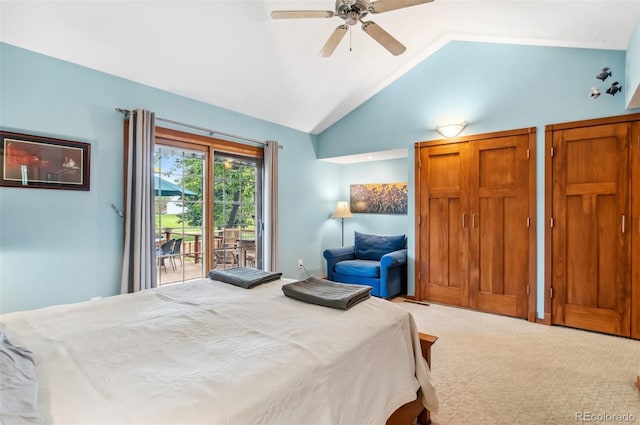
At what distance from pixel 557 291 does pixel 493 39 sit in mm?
2866

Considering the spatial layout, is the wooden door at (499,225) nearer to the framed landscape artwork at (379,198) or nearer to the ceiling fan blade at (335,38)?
the framed landscape artwork at (379,198)

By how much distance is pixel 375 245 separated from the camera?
484 centimetres

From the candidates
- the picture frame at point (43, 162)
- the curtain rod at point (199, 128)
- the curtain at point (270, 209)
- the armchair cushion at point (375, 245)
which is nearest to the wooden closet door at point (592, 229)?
the armchair cushion at point (375, 245)

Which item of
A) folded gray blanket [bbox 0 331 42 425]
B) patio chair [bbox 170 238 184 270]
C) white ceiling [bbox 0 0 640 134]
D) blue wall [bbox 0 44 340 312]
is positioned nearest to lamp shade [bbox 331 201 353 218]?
white ceiling [bbox 0 0 640 134]

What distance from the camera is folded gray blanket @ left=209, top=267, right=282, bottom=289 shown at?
2262 millimetres

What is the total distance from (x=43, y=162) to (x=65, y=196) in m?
0.31

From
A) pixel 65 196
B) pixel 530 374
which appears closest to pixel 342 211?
pixel 530 374

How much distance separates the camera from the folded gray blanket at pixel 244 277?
7.42 ft

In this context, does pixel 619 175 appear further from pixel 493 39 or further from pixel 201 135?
pixel 201 135

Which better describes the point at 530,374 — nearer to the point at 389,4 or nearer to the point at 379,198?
the point at 389,4

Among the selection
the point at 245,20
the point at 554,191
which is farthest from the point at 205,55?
the point at 554,191

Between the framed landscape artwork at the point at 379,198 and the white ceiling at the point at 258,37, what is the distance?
5.77 ft

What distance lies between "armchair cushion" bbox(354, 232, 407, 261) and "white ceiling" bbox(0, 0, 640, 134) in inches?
89.9

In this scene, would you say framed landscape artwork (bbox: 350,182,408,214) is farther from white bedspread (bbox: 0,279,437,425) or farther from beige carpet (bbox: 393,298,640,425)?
white bedspread (bbox: 0,279,437,425)
